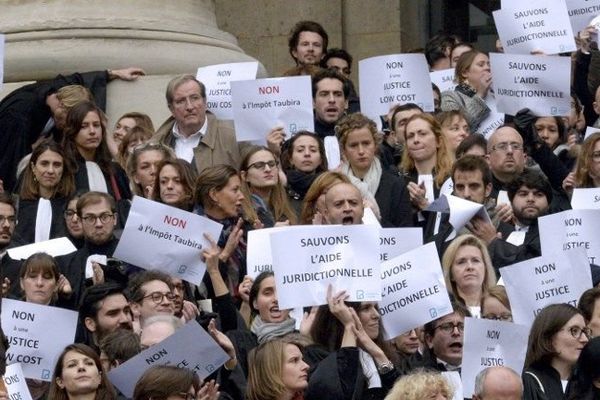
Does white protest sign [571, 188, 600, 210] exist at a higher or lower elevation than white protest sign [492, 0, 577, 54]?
lower

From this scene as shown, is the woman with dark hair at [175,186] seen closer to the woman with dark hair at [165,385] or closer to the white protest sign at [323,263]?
the white protest sign at [323,263]

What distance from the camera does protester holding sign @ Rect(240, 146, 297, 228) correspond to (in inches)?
707

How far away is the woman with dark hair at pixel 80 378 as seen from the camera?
14.6m

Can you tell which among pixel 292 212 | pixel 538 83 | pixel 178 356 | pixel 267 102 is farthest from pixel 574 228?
pixel 267 102

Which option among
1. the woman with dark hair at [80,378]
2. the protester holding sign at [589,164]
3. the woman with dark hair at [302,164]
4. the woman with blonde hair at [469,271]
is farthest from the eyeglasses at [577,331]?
the woman with dark hair at [302,164]

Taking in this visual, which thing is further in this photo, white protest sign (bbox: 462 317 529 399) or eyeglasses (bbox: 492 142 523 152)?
eyeglasses (bbox: 492 142 523 152)

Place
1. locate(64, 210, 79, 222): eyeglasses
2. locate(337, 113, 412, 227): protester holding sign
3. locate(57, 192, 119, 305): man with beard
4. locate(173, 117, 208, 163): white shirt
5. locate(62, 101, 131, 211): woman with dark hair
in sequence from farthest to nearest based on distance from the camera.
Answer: locate(173, 117, 208, 163): white shirt, locate(62, 101, 131, 211): woman with dark hair, locate(337, 113, 412, 227): protester holding sign, locate(64, 210, 79, 222): eyeglasses, locate(57, 192, 119, 305): man with beard

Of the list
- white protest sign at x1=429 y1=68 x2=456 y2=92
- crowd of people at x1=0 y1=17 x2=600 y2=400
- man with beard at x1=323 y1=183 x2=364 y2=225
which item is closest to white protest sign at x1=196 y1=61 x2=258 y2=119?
crowd of people at x1=0 y1=17 x2=600 y2=400

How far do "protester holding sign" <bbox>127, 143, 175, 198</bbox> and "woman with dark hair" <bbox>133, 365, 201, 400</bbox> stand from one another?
13.2ft

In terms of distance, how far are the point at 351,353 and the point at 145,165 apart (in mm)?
3752

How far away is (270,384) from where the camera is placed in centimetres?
1433

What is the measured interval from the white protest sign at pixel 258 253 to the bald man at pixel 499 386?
118 inches

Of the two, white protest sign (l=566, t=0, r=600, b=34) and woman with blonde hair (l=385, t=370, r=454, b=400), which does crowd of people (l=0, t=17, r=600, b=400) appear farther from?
white protest sign (l=566, t=0, r=600, b=34)

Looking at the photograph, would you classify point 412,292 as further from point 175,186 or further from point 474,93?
point 474,93
